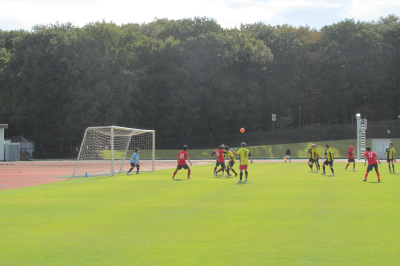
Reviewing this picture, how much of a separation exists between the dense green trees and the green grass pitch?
134ft

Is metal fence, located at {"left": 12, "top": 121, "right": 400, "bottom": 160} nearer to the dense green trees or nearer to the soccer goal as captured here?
the dense green trees

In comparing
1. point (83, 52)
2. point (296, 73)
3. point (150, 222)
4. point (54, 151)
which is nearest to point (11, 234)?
point (150, 222)

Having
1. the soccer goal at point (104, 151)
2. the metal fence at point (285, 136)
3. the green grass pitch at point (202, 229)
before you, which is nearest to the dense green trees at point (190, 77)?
the metal fence at point (285, 136)

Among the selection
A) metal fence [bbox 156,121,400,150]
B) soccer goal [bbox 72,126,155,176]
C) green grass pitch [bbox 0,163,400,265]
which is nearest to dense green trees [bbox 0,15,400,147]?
metal fence [bbox 156,121,400,150]

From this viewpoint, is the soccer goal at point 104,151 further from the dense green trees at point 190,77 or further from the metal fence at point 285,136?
the metal fence at point 285,136

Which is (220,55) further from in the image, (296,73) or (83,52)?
(83,52)

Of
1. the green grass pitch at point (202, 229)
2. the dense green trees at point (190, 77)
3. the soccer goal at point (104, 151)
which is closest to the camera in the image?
the green grass pitch at point (202, 229)

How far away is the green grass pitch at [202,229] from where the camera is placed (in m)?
5.59

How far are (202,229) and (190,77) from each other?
166 feet

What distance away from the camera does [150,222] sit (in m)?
8.08

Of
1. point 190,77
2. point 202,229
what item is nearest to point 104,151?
point 190,77

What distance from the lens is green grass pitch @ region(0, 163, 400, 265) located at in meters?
5.59

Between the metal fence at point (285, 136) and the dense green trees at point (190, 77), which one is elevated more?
the dense green trees at point (190, 77)

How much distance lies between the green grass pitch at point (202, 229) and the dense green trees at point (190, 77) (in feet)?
134
